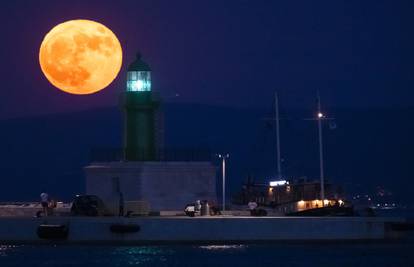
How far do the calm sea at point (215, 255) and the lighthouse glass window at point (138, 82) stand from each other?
9301 mm

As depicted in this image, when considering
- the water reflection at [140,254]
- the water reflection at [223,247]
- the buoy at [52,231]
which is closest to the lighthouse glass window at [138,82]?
the water reflection at [140,254]

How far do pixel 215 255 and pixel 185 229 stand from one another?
202 cm

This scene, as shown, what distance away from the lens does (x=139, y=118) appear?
62719mm

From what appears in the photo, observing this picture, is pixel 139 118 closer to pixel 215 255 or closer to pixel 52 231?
pixel 52 231

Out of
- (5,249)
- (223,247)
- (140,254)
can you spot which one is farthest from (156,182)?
(5,249)

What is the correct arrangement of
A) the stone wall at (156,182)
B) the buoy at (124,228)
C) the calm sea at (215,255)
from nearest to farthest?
the calm sea at (215,255) → the buoy at (124,228) → the stone wall at (156,182)

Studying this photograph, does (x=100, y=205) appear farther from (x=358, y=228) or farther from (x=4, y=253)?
(x=358, y=228)

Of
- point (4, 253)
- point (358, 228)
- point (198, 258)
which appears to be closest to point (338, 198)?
point (358, 228)

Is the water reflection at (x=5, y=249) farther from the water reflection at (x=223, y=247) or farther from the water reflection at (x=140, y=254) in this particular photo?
the water reflection at (x=223, y=247)

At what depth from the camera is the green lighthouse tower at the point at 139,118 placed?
205 feet

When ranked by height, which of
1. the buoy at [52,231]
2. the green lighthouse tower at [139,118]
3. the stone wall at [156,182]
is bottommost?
the buoy at [52,231]

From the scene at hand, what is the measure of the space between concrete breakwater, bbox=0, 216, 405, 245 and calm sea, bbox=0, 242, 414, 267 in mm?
869

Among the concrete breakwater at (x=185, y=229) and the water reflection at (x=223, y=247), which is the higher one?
the concrete breakwater at (x=185, y=229)

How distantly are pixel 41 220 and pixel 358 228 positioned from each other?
52.6 feet
